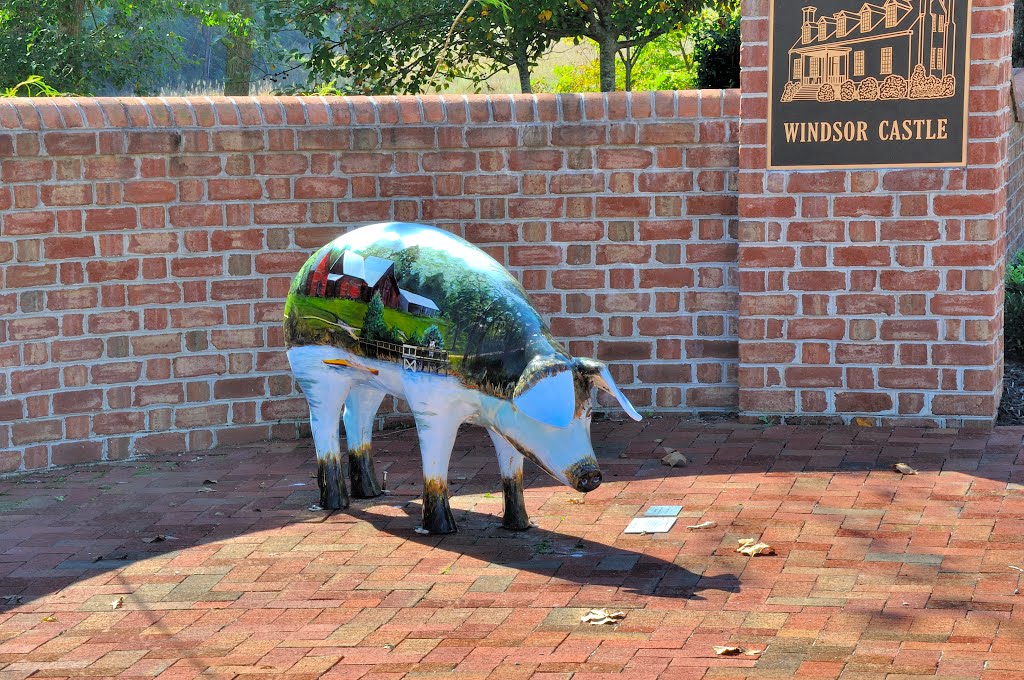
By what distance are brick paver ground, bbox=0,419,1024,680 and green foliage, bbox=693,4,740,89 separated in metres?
5.60

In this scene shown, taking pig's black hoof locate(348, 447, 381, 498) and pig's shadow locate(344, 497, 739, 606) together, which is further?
pig's black hoof locate(348, 447, 381, 498)

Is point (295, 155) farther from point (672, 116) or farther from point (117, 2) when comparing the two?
point (117, 2)

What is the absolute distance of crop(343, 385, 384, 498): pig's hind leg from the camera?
6910mm

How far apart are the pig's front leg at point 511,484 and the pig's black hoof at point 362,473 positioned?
89cm

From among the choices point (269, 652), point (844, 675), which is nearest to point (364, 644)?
point (269, 652)

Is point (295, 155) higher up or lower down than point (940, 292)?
higher up

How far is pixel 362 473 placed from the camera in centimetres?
702

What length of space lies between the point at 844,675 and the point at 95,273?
4.83 meters

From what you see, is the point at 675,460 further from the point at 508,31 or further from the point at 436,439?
the point at 508,31

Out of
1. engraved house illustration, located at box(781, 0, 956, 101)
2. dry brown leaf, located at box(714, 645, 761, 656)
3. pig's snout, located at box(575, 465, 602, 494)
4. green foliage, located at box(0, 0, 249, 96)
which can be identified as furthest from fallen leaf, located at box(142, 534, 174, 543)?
green foliage, located at box(0, 0, 249, 96)

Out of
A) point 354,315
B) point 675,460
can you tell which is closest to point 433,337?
point 354,315

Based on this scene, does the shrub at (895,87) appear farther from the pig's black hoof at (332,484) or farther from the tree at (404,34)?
the tree at (404,34)

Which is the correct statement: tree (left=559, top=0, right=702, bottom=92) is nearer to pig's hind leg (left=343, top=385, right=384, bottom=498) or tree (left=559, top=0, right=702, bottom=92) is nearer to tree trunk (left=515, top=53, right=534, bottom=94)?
tree trunk (left=515, top=53, right=534, bottom=94)

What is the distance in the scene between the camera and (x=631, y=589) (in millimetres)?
5621
